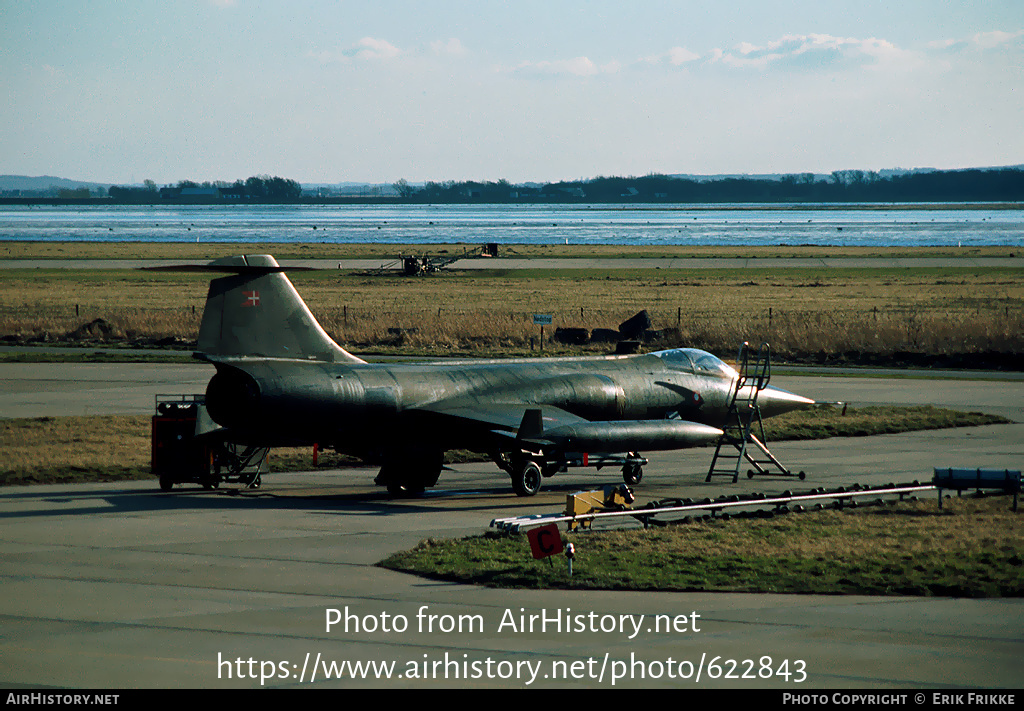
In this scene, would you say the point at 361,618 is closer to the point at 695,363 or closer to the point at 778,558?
the point at 778,558

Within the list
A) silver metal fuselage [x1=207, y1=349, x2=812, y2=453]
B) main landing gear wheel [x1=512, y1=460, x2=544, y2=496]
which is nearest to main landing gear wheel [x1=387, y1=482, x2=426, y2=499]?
silver metal fuselage [x1=207, y1=349, x2=812, y2=453]

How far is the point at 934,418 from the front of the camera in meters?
36.5

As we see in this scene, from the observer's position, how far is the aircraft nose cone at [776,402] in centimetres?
3091

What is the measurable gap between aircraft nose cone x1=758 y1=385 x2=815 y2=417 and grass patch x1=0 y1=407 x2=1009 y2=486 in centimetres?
308

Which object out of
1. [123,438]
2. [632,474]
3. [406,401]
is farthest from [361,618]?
[123,438]

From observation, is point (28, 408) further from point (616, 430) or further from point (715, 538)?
point (715, 538)

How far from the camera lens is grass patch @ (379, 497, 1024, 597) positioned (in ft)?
56.3

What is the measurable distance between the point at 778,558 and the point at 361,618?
7308 millimetres

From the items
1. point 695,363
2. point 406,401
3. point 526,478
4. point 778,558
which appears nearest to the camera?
point 778,558

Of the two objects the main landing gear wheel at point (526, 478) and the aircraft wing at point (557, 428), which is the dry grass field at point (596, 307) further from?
the main landing gear wheel at point (526, 478)

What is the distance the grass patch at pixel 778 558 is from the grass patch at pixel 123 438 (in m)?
11.5

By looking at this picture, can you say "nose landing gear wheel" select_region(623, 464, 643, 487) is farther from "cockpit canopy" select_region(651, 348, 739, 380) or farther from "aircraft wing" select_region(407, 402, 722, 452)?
"cockpit canopy" select_region(651, 348, 739, 380)

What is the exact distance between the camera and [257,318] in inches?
949

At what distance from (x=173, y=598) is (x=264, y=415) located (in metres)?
7.11
